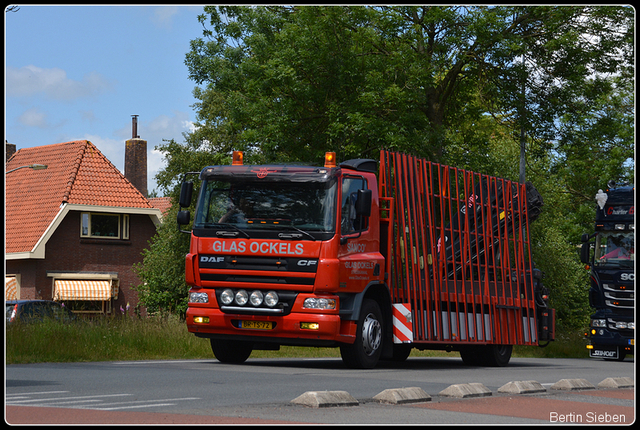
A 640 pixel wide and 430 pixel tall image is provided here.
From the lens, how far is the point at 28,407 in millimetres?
8750

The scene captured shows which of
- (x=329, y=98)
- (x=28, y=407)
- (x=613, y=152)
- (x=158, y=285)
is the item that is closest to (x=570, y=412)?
(x=28, y=407)

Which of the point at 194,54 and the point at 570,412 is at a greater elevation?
the point at 194,54

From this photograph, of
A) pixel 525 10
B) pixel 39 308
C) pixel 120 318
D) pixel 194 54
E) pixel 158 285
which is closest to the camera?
pixel 120 318

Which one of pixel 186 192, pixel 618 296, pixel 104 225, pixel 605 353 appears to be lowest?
pixel 605 353

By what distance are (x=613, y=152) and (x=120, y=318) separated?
26.7 m

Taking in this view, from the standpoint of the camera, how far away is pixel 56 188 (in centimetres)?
4547

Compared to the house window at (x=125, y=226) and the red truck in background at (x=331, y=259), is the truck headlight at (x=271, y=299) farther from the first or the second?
the house window at (x=125, y=226)

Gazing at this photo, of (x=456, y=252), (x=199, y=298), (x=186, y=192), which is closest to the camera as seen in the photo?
(x=199, y=298)

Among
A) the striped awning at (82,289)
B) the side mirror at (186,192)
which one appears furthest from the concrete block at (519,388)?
the striped awning at (82,289)

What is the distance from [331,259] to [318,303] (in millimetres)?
713

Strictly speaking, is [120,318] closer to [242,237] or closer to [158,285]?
[242,237]

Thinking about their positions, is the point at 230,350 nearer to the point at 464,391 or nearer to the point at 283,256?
the point at 283,256

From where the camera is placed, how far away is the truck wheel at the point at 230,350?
1623cm

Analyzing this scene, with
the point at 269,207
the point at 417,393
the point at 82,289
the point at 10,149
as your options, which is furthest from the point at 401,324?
the point at 10,149
